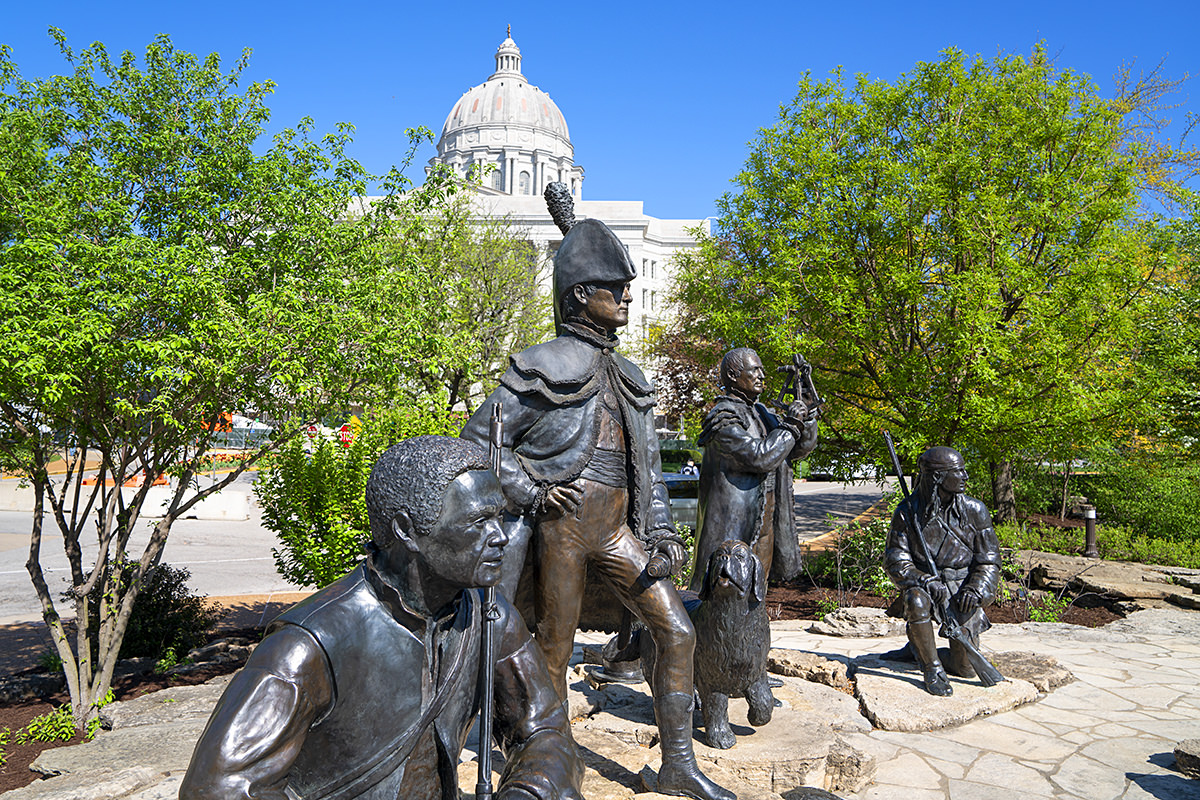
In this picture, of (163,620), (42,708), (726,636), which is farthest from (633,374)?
(163,620)

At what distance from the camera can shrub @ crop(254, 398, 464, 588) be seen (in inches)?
293

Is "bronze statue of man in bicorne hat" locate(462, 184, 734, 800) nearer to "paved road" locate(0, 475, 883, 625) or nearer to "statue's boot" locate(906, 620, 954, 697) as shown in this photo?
"statue's boot" locate(906, 620, 954, 697)

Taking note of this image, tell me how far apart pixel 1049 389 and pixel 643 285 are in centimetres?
5502

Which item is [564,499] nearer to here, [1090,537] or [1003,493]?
[1090,537]

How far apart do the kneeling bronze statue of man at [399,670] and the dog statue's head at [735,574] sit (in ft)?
8.02

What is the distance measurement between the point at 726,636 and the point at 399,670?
292 centimetres

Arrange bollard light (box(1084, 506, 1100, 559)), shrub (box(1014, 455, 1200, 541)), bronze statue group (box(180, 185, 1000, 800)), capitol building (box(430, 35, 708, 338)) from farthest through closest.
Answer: capitol building (box(430, 35, 708, 338)) → shrub (box(1014, 455, 1200, 541)) → bollard light (box(1084, 506, 1100, 559)) → bronze statue group (box(180, 185, 1000, 800))

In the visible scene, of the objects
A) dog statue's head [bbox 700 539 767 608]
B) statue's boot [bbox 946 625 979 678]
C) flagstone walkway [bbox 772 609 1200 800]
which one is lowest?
flagstone walkway [bbox 772 609 1200 800]

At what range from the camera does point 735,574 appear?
14.6 ft

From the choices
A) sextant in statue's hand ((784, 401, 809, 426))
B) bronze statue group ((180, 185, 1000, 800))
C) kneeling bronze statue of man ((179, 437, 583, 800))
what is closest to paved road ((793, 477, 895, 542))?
bronze statue group ((180, 185, 1000, 800))

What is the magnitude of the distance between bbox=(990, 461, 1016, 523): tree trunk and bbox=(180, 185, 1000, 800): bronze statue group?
910 centimetres

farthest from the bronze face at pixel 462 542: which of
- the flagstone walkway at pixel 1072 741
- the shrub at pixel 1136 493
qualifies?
the shrub at pixel 1136 493

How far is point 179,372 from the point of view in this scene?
580 centimetres

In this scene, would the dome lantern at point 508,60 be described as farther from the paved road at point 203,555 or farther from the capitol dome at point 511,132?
the paved road at point 203,555
